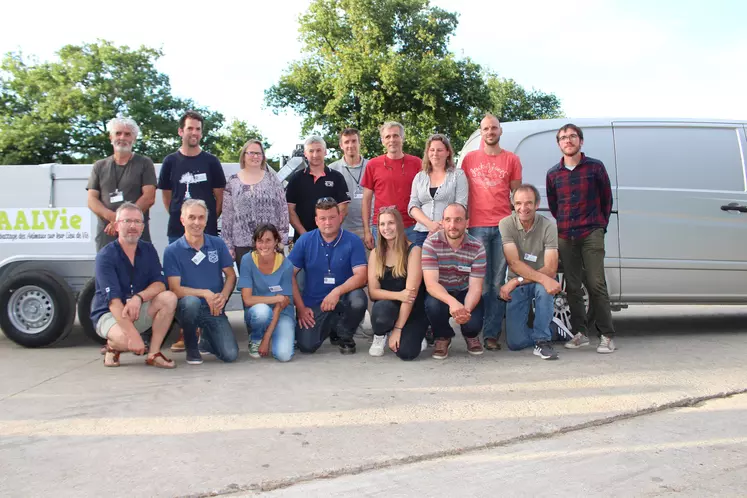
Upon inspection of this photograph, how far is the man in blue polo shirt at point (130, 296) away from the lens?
16.4 ft

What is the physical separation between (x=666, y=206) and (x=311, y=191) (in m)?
3.20

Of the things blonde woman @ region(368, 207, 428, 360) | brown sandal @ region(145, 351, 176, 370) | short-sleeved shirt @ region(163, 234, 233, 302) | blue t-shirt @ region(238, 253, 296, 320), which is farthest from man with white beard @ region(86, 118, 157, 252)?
blonde woman @ region(368, 207, 428, 360)

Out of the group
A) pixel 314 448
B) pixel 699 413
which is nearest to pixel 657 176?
pixel 699 413

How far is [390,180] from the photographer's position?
6.14 m

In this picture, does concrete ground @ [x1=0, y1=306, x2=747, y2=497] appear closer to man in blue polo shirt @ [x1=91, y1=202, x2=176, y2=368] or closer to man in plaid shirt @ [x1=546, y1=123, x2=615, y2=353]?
man in blue polo shirt @ [x1=91, y1=202, x2=176, y2=368]

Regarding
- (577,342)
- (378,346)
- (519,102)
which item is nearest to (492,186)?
(577,342)

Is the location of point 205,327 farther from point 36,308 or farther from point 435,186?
point 435,186

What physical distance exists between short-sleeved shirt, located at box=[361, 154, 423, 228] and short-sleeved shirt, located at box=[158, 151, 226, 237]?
138cm

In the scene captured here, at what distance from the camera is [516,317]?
566 cm

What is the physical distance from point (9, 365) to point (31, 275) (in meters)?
0.96

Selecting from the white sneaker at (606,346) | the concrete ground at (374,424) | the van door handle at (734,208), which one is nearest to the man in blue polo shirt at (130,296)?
the concrete ground at (374,424)

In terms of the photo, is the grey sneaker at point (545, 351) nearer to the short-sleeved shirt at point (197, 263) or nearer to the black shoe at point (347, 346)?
the black shoe at point (347, 346)

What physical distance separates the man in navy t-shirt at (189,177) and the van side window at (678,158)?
144 inches

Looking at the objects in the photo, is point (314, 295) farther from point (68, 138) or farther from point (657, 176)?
point (68, 138)
